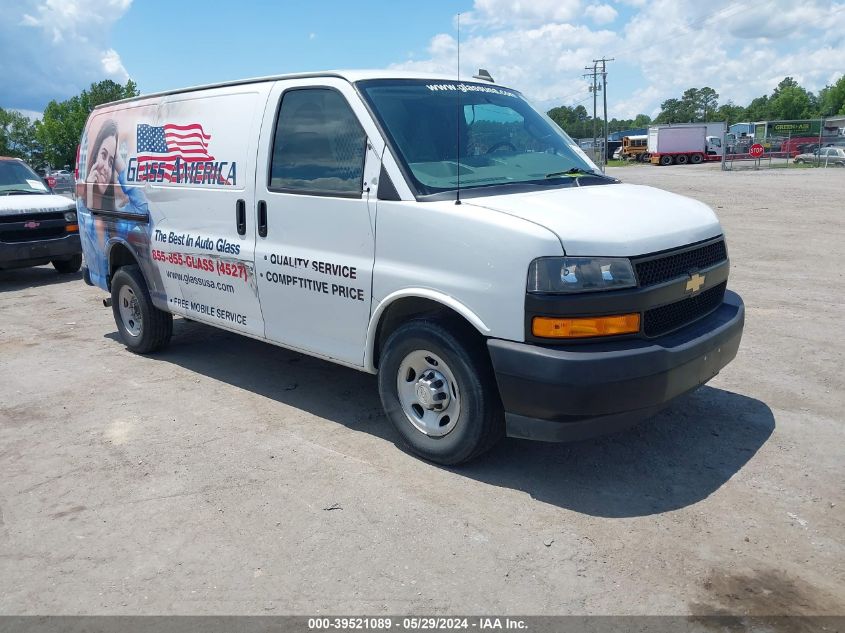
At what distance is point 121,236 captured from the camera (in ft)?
21.7

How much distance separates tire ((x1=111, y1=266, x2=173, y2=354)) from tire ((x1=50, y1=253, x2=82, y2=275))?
5723 mm

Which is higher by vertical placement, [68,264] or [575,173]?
[575,173]

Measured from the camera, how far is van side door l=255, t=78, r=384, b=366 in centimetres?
448

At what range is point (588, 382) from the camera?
358 centimetres

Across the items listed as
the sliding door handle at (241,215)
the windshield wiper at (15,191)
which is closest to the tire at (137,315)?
the sliding door handle at (241,215)

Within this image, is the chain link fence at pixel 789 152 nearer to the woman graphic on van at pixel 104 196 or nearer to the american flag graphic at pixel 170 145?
the woman graphic on van at pixel 104 196

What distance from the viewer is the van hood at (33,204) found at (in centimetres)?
1108

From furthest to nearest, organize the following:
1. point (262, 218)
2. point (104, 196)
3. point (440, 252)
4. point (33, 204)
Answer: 1. point (33, 204)
2. point (104, 196)
3. point (262, 218)
4. point (440, 252)

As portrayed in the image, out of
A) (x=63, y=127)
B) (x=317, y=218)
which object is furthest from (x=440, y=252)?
(x=63, y=127)

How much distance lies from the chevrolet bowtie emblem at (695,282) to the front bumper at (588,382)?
303mm

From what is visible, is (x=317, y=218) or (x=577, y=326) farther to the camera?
(x=317, y=218)

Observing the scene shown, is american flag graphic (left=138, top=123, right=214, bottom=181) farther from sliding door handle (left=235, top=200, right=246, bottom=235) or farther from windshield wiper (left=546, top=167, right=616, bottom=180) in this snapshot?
windshield wiper (left=546, top=167, right=616, bottom=180)

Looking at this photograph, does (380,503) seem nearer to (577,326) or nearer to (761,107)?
(577,326)

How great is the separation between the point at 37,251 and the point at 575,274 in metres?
9.94
